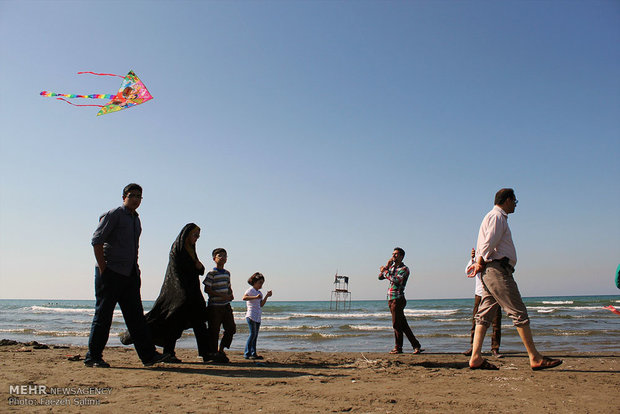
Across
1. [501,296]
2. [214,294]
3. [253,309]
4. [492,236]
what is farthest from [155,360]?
[492,236]

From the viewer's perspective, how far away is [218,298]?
6016mm

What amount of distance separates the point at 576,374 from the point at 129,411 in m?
4.63

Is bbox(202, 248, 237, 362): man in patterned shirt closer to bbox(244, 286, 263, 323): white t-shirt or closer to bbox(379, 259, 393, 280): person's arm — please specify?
bbox(244, 286, 263, 323): white t-shirt

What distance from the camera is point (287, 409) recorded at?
316 centimetres

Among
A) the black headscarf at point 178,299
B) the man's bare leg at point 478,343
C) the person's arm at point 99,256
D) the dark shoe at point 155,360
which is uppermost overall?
the person's arm at point 99,256

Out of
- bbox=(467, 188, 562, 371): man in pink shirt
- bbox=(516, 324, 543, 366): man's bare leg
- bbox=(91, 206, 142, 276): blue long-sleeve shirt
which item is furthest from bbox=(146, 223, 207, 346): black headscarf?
bbox=(516, 324, 543, 366): man's bare leg

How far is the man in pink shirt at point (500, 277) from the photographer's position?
453 cm

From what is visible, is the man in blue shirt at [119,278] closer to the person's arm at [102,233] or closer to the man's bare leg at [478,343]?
the person's arm at [102,233]

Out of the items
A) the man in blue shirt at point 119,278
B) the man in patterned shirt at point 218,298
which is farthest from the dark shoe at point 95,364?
the man in patterned shirt at point 218,298

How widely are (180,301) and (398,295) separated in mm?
3850

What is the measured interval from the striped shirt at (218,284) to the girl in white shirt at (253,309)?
19.3 inches

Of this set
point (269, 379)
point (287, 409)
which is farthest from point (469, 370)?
point (287, 409)

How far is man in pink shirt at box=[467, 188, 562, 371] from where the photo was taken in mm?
4527

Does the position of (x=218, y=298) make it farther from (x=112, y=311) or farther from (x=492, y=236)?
(x=492, y=236)
